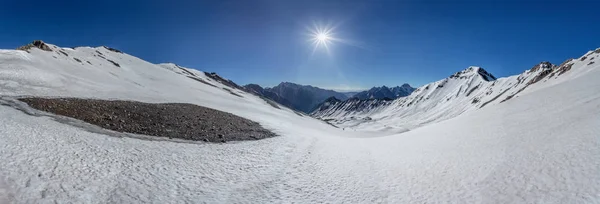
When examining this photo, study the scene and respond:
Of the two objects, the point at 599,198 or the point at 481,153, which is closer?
the point at 599,198

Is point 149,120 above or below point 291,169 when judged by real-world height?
above

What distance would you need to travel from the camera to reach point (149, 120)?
26422 mm

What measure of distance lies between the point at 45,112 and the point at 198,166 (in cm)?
1558

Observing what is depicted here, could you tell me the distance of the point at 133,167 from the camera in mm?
14266

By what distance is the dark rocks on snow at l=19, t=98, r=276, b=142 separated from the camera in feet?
75.9

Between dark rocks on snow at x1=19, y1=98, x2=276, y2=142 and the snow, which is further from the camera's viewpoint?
dark rocks on snow at x1=19, y1=98, x2=276, y2=142

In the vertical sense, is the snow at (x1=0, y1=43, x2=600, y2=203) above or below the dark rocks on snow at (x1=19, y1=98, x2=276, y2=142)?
below

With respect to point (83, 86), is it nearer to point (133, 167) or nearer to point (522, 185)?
point (133, 167)

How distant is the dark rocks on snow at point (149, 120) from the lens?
2314cm

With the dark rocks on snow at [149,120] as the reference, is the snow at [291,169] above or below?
below

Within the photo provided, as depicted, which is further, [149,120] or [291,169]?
[149,120]

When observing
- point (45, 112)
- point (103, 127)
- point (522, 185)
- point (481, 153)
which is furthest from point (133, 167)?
point (481, 153)

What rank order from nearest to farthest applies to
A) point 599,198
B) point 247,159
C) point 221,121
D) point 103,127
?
point 599,198
point 247,159
point 103,127
point 221,121

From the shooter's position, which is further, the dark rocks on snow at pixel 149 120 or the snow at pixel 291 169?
the dark rocks on snow at pixel 149 120
